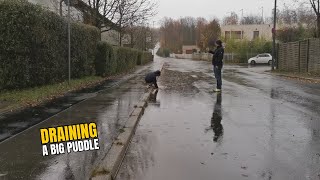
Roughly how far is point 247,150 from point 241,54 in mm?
55649

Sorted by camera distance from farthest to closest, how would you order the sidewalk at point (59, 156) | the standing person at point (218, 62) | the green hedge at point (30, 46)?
1. the standing person at point (218, 62)
2. the green hedge at point (30, 46)
3. the sidewalk at point (59, 156)

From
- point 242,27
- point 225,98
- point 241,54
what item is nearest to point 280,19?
point 242,27

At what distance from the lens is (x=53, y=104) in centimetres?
1091

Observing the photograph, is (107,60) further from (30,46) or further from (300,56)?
(300,56)

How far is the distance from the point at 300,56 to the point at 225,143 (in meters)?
23.9

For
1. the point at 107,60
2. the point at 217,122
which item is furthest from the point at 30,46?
the point at 107,60

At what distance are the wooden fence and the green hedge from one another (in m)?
17.0

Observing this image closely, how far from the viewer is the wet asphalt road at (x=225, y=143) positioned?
498 cm

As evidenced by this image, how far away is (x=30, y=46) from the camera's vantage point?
42.4ft

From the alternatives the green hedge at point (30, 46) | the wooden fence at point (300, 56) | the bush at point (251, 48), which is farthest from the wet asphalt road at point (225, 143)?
the bush at point (251, 48)

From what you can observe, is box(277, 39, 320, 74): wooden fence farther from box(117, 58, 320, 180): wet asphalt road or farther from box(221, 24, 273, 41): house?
box(221, 24, 273, 41): house

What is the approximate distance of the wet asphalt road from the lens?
4.98 m

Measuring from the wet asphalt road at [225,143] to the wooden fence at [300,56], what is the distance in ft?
52.9

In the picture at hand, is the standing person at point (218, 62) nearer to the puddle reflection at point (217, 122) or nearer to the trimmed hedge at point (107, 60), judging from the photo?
the puddle reflection at point (217, 122)
